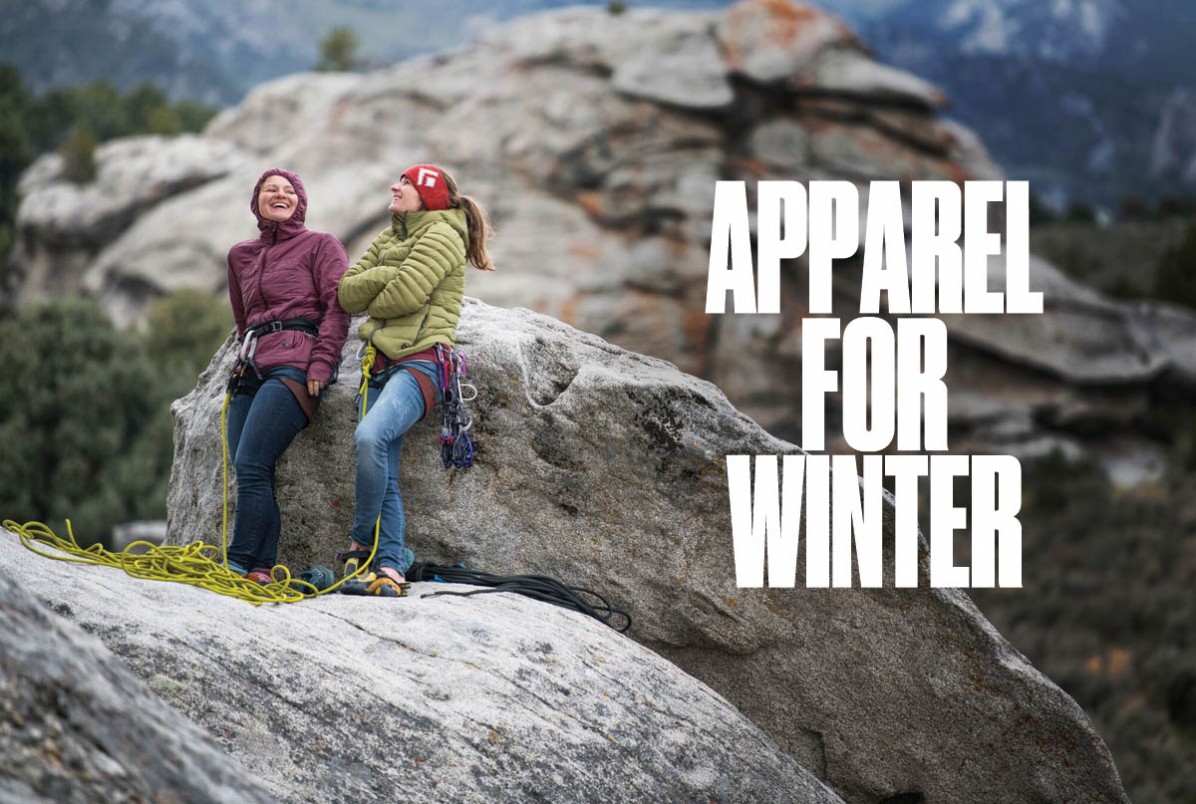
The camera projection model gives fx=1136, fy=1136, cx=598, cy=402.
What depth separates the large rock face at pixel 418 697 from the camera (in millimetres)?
4918

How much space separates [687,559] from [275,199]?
3.48 meters

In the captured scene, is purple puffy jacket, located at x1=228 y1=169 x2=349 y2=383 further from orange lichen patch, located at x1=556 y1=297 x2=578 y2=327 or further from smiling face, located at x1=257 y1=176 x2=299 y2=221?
orange lichen patch, located at x1=556 y1=297 x2=578 y2=327

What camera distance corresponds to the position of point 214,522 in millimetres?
7535

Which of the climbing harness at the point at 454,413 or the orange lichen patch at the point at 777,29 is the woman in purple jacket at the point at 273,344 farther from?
the orange lichen patch at the point at 777,29

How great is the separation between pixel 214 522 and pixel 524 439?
85.0 inches

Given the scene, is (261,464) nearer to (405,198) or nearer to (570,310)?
(405,198)

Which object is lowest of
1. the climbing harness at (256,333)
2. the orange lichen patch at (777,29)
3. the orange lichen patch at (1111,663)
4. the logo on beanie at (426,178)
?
the orange lichen patch at (1111,663)

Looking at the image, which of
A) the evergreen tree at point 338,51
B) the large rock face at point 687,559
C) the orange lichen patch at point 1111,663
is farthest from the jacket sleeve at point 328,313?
the evergreen tree at point 338,51

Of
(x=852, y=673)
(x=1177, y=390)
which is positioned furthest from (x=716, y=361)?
(x=852, y=673)

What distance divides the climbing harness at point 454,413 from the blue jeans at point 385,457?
0.29 ft

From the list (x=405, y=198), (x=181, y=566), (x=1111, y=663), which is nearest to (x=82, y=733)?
(x=181, y=566)

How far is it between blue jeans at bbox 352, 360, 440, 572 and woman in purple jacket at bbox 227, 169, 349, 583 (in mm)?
442

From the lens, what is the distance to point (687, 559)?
7328 millimetres

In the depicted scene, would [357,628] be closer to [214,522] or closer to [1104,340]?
[214,522]
